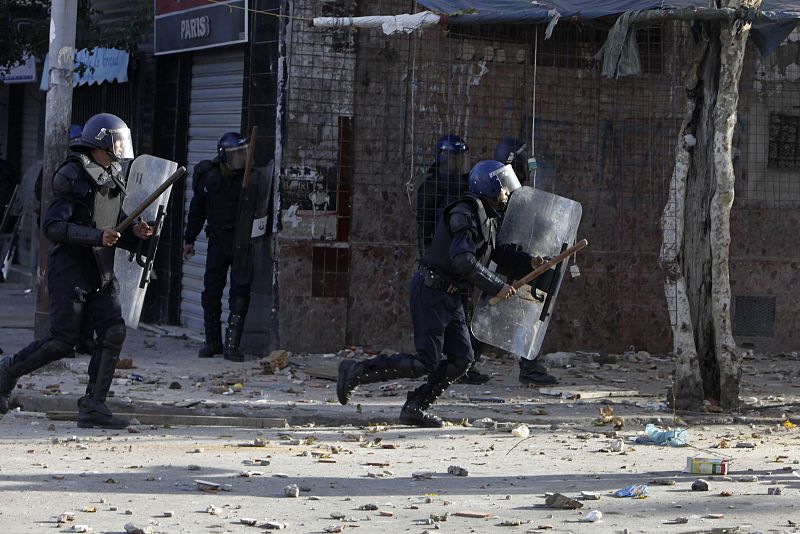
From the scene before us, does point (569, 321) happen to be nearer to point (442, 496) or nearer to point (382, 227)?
point (382, 227)

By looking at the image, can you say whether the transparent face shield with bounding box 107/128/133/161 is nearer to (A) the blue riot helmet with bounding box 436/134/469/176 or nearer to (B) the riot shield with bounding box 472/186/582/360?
(B) the riot shield with bounding box 472/186/582/360

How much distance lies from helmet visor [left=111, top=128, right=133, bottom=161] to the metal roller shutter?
4607 mm

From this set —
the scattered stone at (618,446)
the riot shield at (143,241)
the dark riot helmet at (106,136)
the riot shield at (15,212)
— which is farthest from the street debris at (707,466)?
the riot shield at (15,212)

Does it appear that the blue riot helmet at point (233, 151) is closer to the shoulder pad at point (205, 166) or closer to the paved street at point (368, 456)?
the shoulder pad at point (205, 166)

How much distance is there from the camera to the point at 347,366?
9.17m

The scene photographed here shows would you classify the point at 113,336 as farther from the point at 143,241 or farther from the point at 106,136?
the point at 106,136

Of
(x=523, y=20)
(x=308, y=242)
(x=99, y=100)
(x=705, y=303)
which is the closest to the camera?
(x=705, y=303)

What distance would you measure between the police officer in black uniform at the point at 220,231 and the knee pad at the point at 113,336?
3490 mm

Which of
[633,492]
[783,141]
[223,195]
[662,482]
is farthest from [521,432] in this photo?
[783,141]

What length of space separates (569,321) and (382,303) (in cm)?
174

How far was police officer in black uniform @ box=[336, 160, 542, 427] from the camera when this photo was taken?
861cm

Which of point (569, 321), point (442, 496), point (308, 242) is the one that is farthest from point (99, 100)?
point (442, 496)

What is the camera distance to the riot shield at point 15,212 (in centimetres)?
1436

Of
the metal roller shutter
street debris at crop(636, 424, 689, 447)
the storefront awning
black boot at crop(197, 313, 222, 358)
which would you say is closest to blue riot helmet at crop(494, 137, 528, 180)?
street debris at crop(636, 424, 689, 447)
